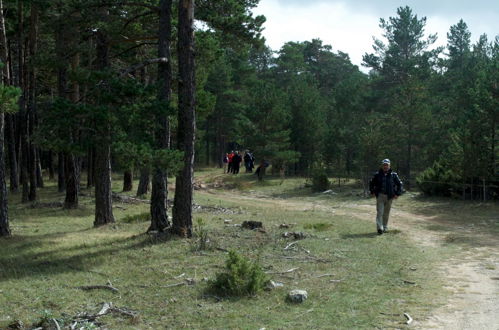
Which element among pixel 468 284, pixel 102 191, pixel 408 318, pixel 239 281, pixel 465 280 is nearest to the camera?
pixel 408 318

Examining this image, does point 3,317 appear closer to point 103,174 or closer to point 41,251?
point 41,251

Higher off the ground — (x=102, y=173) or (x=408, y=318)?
(x=102, y=173)

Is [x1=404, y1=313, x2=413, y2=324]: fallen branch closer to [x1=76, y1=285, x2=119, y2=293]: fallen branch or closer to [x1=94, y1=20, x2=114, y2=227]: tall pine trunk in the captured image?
[x1=76, y1=285, x2=119, y2=293]: fallen branch

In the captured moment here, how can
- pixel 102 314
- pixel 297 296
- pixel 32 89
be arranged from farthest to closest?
pixel 32 89, pixel 297 296, pixel 102 314

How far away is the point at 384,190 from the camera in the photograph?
13820 millimetres

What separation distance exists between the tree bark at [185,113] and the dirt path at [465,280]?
18.9 ft

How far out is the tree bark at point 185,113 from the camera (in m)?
12.1

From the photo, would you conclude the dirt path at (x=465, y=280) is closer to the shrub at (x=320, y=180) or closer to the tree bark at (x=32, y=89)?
the shrub at (x=320, y=180)

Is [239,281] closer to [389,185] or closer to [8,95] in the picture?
[8,95]

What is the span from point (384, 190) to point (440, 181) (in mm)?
10415

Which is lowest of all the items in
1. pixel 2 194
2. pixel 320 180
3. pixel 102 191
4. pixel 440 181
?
pixel 320 180

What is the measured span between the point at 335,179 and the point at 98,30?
22.2 m

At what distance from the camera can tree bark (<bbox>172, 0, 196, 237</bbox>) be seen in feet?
39.7

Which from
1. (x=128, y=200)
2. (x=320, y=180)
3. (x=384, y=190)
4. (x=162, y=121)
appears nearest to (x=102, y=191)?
(x=162, y=121)
